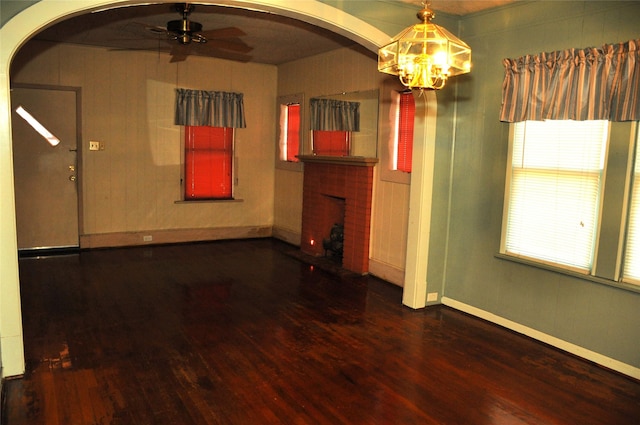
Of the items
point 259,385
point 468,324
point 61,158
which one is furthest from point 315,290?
point 61,158

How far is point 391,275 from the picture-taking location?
5.68 meters

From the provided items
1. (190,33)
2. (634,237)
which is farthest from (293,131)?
(634,237)

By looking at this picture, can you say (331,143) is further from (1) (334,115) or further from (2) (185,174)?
(2) (185,174)

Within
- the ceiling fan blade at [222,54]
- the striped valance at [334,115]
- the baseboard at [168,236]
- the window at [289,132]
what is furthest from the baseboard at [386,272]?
the ceiling fan blade at [222,54]

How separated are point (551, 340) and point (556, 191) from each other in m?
1.17

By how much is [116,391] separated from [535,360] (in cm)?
290

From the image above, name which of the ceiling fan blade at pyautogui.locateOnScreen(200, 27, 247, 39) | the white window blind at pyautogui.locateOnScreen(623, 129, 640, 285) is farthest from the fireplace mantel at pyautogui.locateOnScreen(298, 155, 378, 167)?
the white window blind at pyautogui.locateOnScreen(623, 129, 640, 285)

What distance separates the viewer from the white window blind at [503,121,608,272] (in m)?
3.66

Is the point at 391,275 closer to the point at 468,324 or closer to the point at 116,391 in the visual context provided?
the point at 468,324

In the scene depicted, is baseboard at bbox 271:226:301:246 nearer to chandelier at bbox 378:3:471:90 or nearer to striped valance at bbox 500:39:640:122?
striped valance at bbox 500:39:640:122

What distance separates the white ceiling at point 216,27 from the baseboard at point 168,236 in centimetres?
260

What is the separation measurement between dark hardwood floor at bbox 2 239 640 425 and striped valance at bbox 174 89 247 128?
9.48ft

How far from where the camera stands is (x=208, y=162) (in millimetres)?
7793

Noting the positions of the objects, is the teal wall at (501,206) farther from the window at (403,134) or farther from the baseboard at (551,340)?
the window at (403,134)
